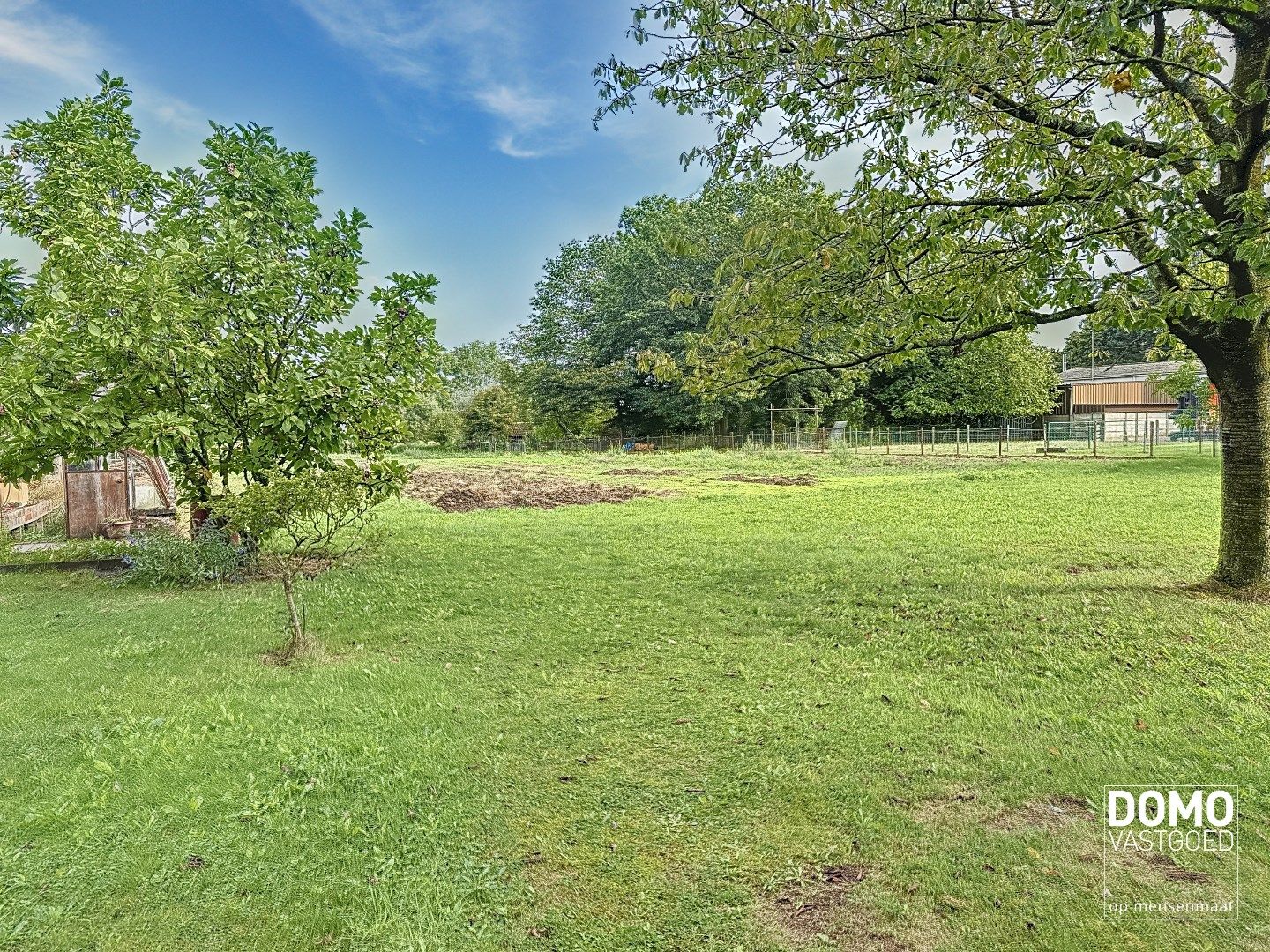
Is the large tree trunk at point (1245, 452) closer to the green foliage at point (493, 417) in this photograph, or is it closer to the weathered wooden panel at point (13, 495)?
the weathered wooden panel at point (13, 495)

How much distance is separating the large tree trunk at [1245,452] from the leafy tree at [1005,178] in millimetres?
15

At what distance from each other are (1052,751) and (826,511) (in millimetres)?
8712

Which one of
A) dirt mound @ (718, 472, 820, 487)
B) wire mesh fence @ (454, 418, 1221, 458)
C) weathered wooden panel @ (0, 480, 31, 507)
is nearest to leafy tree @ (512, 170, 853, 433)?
wire mesh fence @ (454, 418, 1221, 458)

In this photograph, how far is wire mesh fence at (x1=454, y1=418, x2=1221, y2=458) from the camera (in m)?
28.8

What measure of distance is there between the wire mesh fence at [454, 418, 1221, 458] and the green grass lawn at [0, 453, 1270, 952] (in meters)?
24.5

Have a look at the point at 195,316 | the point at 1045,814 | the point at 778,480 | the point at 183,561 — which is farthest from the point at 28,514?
the point at 778,480

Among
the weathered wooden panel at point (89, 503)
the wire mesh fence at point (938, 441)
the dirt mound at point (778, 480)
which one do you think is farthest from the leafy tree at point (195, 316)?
the wire mesh fence at point (938, 441)

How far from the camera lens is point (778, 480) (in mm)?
18875

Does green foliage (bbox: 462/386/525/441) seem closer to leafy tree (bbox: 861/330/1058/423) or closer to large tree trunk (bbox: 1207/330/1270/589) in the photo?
leafy tree (bbox: 861/330/1058/423)

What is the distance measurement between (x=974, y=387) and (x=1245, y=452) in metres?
39.8

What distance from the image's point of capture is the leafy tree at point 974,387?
3988 cm

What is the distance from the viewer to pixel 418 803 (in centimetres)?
285

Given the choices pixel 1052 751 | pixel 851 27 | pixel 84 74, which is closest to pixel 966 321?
pixel 851 27

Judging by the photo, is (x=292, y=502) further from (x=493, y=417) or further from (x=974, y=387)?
(x=974, y=387)
